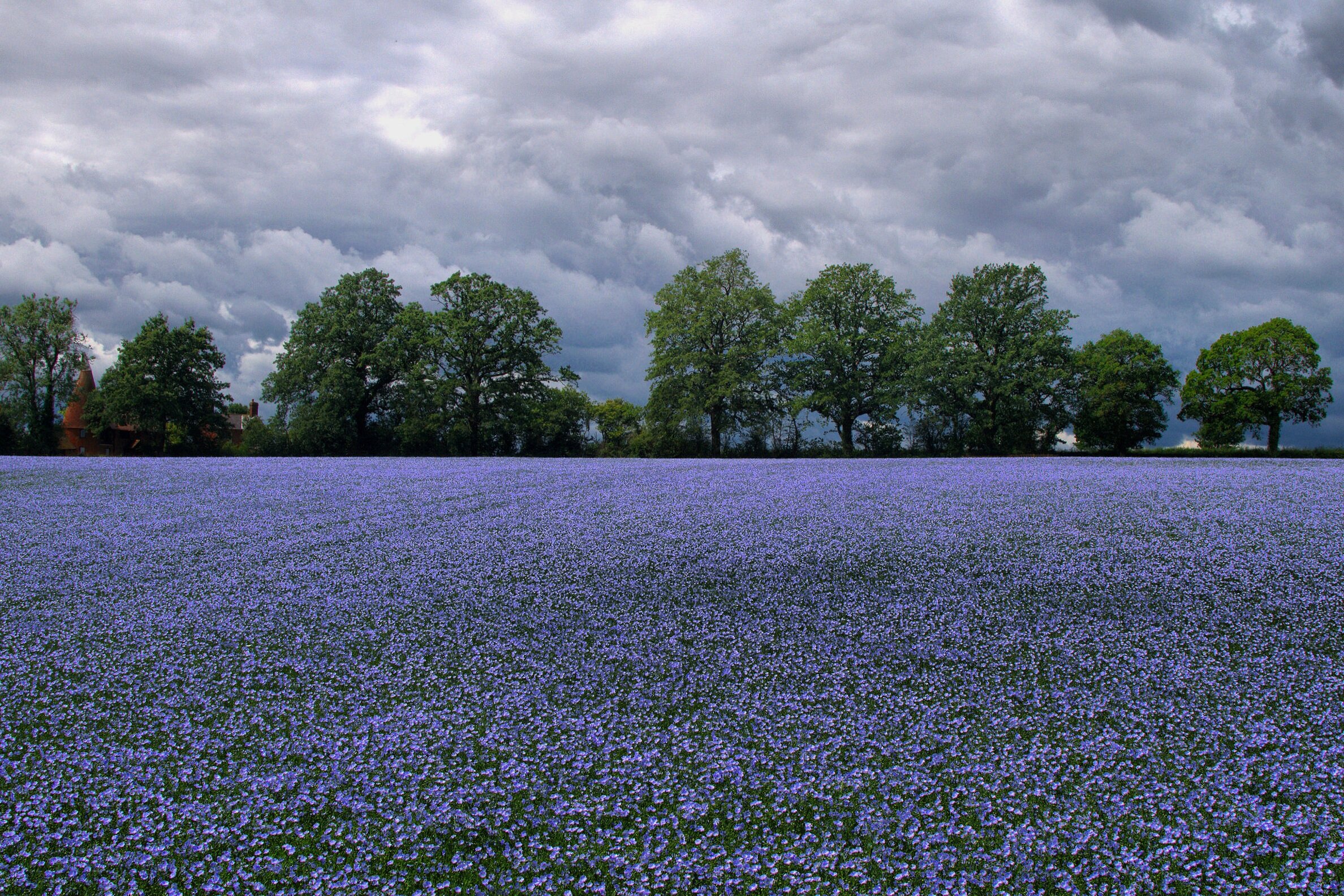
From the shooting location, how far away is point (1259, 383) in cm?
3884

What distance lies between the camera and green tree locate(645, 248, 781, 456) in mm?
36500

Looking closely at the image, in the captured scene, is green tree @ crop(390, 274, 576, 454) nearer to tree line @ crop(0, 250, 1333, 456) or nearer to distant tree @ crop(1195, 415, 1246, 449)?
tree line @ crop(0, 250, 1333, 456)

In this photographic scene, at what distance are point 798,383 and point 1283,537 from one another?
29.5 metres

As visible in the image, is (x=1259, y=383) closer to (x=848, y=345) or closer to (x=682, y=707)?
(x=848, y=345)

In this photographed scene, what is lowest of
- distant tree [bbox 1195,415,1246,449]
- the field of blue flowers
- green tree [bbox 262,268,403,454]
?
the field of blue flowers

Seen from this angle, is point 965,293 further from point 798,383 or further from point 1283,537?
point 1283,537

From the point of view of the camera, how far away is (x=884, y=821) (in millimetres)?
3547

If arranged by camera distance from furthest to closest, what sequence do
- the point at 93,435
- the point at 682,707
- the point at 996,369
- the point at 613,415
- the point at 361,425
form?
1. the point at 613,415
2. the point at 93,435
3. the point at 361,425
4. the point at 996,369
5. the point at 682,707

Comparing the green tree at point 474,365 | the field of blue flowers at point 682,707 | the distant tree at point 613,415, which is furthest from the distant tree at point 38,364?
the field of blue flowers at point 682,707

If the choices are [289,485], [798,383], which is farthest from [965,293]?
[289,485]

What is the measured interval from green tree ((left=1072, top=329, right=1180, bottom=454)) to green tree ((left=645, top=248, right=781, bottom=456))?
1664 centimetres

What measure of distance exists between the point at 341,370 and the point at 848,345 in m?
27.0

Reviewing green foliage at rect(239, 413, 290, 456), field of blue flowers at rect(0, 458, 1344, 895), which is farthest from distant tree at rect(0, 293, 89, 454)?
field of blue flowers at rect(0, 458, 1344, 895)

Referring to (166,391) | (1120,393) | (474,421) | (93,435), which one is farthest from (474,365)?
(1120,393)
